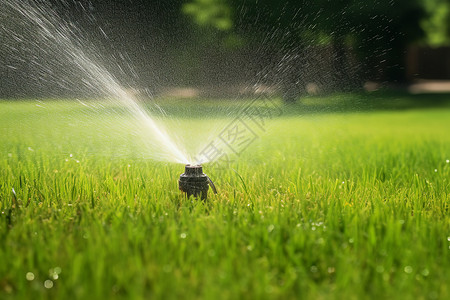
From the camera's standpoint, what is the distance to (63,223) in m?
2.33

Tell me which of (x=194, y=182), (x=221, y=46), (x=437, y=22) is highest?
(x=437, y=22)

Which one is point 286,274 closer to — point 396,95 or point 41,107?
point 41,107

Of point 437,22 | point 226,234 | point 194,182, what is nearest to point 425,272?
point 226,234

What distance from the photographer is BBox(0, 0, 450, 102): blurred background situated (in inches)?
412

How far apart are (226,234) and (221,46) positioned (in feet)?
40.1

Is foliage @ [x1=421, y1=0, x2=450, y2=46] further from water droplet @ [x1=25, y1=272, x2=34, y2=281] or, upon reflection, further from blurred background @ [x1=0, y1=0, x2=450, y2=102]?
water droplet @ [x1=25, y1=272, x2=34, y2=281]

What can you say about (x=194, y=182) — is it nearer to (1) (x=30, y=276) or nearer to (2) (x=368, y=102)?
(1) (x=30, y=276)

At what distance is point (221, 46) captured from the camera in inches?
544

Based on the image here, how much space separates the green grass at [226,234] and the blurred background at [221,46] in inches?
201

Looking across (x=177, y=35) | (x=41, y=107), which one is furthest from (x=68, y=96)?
(x=177, y=35)

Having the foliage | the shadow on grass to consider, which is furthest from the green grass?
the foliage

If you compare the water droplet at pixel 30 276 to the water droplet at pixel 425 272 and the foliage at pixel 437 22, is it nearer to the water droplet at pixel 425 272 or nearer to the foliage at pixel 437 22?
the water droplet at pixel 425 272

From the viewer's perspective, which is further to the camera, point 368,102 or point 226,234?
point 368,102

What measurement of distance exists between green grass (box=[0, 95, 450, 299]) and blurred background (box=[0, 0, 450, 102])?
510 centimetres
